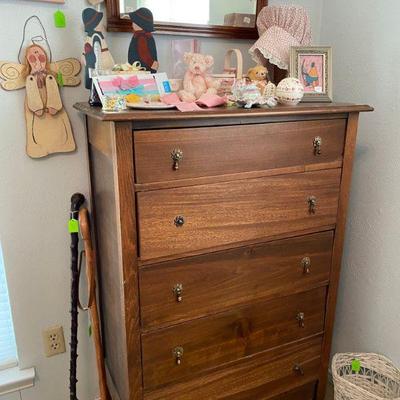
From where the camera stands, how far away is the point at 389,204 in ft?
4.91

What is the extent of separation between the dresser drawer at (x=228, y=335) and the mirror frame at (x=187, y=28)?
988 millimetres

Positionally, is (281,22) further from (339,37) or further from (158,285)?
(158,285)

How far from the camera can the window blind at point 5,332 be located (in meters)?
1.52

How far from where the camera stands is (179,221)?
3.60 ft

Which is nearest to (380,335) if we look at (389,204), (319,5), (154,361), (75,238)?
(389,204)

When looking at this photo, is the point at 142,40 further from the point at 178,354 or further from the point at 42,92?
the point at 178,354

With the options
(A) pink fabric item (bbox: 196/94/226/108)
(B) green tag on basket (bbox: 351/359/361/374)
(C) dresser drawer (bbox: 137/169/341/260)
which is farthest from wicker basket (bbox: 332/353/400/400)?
(A) pink fabric item (bbox: 196/94/226/108)

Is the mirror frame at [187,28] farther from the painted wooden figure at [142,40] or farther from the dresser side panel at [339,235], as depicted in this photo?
the dresser side panel at [339,235]

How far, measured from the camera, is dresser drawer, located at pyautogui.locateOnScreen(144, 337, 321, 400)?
1.29 m

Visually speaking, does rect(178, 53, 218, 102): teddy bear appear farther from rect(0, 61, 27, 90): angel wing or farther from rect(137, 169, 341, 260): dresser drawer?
rect(0, 61, 27, 90): angel wing

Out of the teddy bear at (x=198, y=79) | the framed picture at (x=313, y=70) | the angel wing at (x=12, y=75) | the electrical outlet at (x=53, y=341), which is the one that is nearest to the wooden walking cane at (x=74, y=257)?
the electrical outlet at (x=53, y=341)

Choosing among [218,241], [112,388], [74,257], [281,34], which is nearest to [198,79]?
[281,34]

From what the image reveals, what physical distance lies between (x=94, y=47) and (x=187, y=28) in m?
0.37

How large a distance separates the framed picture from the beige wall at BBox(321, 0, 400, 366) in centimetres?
25
